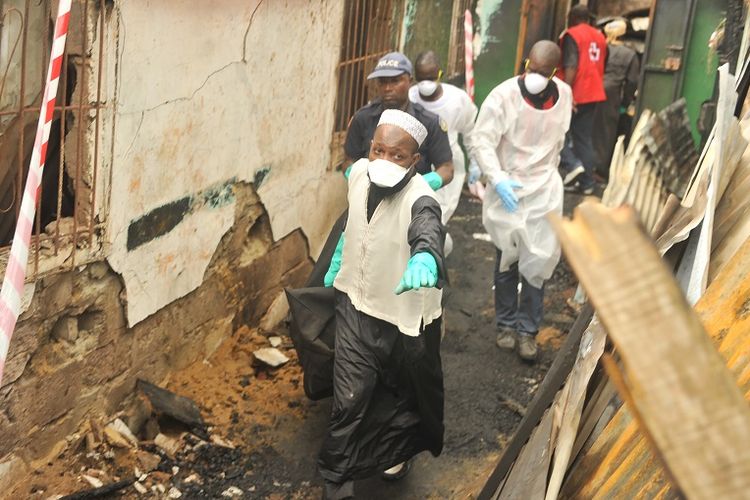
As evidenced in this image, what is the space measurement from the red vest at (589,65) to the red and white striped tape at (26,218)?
7768mm

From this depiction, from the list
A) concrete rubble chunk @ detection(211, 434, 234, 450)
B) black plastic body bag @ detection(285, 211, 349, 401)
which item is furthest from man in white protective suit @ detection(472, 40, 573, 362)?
concrete rubble chunk @ detection(211, 434, 234, 450)

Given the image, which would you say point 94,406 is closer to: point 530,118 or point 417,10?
point 530,118

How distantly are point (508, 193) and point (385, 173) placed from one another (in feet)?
6.50

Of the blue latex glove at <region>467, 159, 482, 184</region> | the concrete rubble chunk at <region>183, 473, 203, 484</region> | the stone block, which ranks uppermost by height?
the blue latex glove at <region>467, 159, 482, 184</region>

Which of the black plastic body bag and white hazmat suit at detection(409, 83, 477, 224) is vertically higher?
white hazmat suit at detection(409, 83, 477, 224)

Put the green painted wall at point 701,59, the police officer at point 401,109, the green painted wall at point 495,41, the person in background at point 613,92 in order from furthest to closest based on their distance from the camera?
the person in background at point 613,92
the green painted wall at point 495,41
the green painted wall at point 701,59
the police officer at point 401,109

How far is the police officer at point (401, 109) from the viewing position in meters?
5.88

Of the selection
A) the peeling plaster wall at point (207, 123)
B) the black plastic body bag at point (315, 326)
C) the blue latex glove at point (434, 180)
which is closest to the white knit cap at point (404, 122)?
the black plastic body bag at point (315, 326)

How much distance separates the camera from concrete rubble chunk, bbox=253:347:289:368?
19.8 ft

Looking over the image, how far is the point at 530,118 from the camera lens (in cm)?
638

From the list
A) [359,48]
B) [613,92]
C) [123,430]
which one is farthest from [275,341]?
[613,92]

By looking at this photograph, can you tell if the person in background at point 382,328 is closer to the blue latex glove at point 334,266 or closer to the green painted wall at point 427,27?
the blue latex glove at point 334,266

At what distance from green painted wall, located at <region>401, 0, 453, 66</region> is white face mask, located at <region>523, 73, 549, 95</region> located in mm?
2308

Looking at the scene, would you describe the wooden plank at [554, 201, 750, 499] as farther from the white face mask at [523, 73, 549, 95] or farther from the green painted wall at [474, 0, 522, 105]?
the green painted wall at [474, 0, 522, 105]
